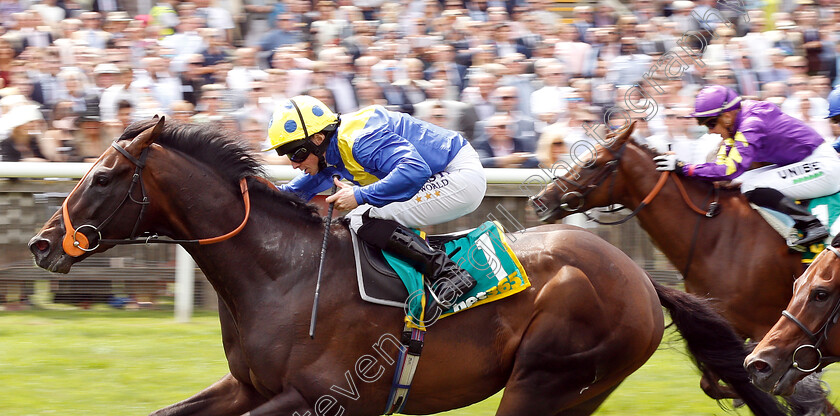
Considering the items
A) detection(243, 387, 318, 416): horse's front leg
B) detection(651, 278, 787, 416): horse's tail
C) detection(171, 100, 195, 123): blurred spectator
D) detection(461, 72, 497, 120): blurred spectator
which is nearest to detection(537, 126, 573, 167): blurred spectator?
detection(461, 72, 497, 120): blurred spectator

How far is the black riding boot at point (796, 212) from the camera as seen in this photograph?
17.6 ft

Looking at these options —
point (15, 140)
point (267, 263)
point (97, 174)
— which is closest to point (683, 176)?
point (267, 263)

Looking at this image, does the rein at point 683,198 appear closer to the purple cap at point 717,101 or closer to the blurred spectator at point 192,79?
the purple cap at point 717,101

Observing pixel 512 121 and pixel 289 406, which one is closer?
pixel 289 406

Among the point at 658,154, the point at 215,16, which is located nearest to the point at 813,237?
the point at 658,154

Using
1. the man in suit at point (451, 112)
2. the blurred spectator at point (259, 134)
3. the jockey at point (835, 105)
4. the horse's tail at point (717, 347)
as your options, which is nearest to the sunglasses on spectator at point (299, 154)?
the horse's tail at point (717, 347)

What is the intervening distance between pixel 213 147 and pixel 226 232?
349 mm

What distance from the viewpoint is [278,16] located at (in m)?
9.84

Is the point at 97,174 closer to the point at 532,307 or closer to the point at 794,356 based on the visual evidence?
the point at 532,307

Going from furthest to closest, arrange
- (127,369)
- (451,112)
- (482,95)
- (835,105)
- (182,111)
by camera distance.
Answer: (482,95) < (451,112) < (182,111) < (127,369) < (835,105)

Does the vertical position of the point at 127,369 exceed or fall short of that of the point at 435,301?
it falls short

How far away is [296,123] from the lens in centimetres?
397

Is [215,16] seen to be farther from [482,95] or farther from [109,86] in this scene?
[482,95]

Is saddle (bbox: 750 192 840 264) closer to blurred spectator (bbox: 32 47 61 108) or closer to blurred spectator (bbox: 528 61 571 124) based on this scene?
blurred spectator (bbox: 528 61 571 124)
